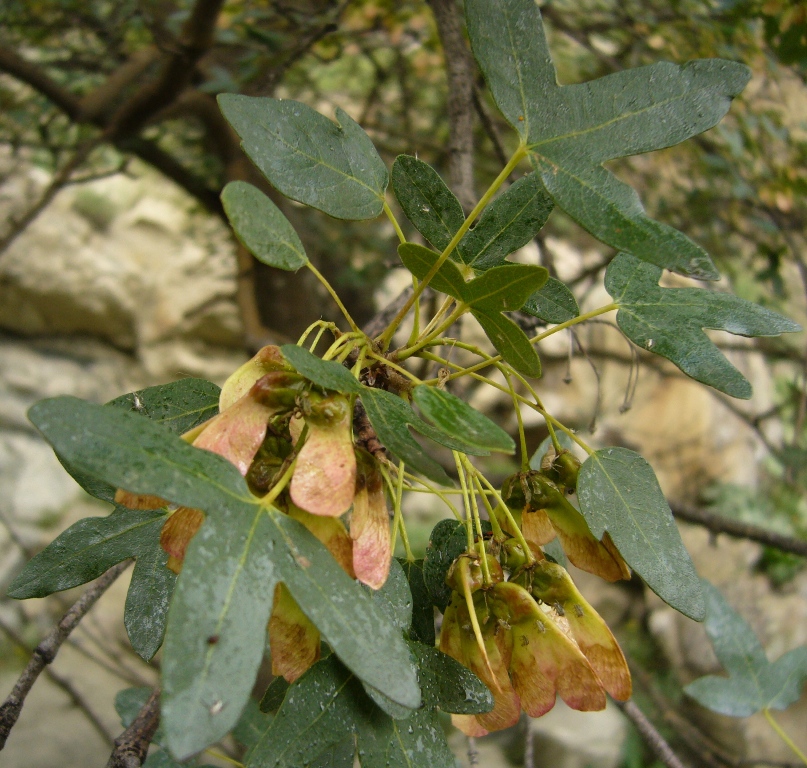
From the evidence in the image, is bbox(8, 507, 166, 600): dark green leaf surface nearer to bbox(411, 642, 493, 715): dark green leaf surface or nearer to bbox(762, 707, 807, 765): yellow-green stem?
bbox(411, 642, 493, 715): dark green leaf surface

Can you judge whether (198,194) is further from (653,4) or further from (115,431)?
(115,431)

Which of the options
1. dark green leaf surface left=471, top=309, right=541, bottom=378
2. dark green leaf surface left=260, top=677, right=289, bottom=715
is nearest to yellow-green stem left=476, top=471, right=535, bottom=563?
dark green leaf surface left=471, top=309, right=541, bottom=378

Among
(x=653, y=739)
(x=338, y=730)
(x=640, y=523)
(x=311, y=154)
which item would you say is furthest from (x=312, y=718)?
(x=653, y=739)

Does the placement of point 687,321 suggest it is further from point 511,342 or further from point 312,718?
point 312,718

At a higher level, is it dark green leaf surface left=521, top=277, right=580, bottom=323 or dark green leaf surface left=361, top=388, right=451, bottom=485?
dark green leaf surface left=361, top=388, right=451, bottom=485

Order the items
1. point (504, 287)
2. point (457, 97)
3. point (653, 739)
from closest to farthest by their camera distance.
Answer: point (504, 287) → point (653, 739) → point (457, 97)

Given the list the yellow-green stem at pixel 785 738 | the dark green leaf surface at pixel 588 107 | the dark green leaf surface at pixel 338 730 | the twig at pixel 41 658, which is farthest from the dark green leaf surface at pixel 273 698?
the yellow-green stem at pixel 785 738

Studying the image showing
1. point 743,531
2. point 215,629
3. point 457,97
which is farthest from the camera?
point 743,531
